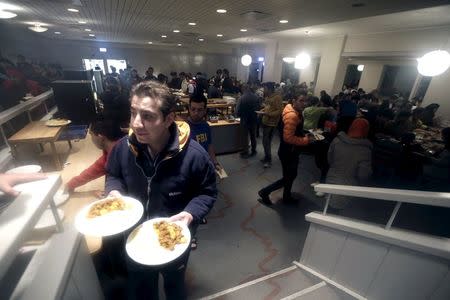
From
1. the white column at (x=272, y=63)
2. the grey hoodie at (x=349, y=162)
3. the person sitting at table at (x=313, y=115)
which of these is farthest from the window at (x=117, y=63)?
the grey hoodie at (x=349, y=162)

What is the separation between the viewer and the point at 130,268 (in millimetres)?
1489

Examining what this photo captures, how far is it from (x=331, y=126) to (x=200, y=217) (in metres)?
4.36

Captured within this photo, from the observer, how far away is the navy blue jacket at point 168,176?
142cm

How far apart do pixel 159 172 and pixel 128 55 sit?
15.1 m

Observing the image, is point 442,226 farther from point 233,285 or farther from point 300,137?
point 233,285

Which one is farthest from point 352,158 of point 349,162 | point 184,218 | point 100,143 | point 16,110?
point 16,110

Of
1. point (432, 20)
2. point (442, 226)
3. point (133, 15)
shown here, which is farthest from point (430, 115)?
point (133, 15)

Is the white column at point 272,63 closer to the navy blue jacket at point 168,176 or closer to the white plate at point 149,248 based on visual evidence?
the navy blue jacket at point 168,176

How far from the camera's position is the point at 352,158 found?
2.65m

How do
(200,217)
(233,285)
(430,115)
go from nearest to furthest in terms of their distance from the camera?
(200,217) → (233,285) → (430,115)

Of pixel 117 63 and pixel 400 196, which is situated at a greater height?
pixel 117 63

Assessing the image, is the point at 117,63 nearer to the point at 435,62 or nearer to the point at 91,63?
the point at 91,63

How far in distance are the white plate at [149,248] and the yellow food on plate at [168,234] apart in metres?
0.02

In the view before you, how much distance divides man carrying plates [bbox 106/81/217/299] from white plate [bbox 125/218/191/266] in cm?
14
